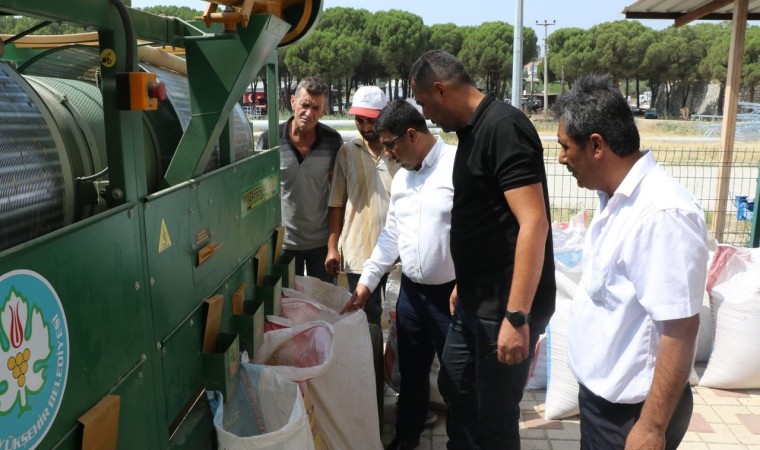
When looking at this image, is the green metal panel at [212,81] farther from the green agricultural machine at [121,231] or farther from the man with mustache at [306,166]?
the man with mustache at [306,166]

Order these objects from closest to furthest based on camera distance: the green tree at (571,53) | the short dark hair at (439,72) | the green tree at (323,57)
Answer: the short dark hair at (439,72) < the green tree at (323,57) < the green tree at (571,53)

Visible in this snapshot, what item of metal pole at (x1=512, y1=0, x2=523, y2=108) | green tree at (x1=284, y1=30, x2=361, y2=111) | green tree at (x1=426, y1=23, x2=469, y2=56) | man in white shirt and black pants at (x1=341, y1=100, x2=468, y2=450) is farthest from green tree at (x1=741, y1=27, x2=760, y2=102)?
man in white shirt and black pants at (x1=341, y1=100, x2=468, y2=450)

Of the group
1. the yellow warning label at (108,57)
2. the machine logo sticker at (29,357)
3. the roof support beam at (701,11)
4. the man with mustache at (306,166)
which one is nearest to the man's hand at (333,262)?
the man with mustache at (306,166)

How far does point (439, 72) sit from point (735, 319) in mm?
2449

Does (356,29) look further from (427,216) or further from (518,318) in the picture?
(518,318)

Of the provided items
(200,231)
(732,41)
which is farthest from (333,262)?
(732,41)

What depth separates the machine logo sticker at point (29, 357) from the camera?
984 millimetres

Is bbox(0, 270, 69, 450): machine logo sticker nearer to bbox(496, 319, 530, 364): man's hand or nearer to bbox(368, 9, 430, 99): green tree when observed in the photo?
bbox(496, 319, 530, 364): man's hand

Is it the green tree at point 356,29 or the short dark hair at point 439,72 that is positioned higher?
the green tree at point 356,29

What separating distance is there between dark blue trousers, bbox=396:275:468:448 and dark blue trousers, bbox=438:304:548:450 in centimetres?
36

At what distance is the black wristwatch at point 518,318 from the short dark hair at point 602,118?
62cm

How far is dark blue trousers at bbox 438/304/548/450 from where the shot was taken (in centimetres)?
228

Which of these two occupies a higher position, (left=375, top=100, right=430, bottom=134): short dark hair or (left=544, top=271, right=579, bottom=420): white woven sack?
(left=375, top=100, right=430, bottom=134): short dark hair

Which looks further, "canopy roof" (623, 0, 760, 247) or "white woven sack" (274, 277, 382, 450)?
"canopy roof" (623, 0, 760, 247)
